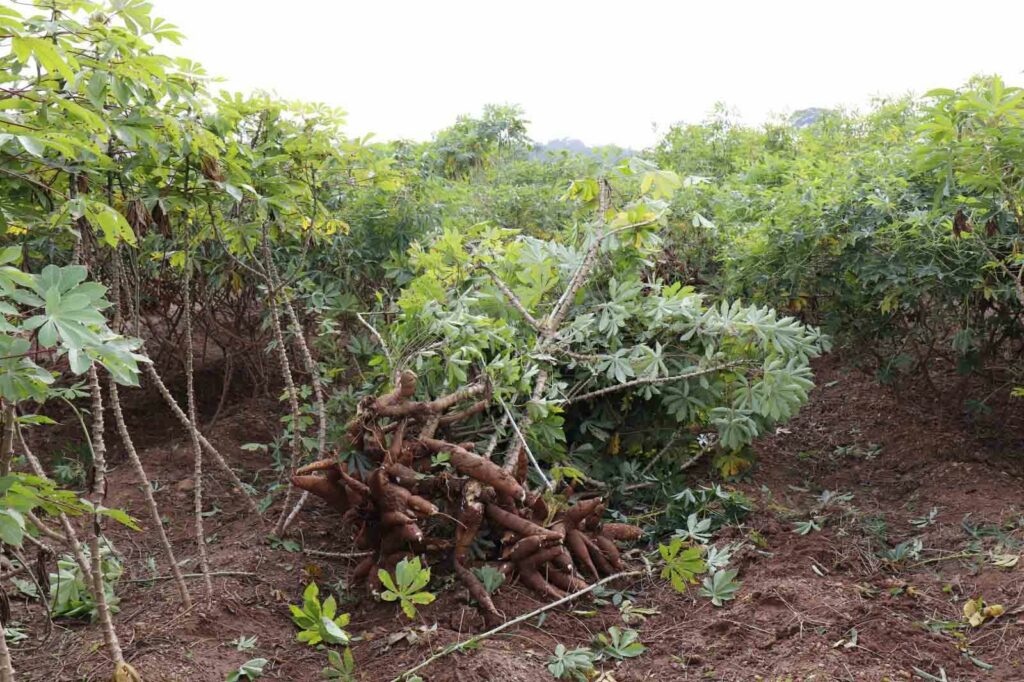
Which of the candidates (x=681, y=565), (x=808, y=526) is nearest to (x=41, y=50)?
(x=681, y=565)

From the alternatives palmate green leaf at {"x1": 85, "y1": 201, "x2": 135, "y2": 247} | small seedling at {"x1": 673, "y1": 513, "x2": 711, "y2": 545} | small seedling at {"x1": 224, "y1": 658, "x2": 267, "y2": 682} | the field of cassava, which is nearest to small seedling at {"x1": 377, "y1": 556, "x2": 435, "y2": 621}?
the field of cassava

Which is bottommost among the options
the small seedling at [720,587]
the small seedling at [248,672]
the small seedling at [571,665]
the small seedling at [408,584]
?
the small seedling at [248,672]

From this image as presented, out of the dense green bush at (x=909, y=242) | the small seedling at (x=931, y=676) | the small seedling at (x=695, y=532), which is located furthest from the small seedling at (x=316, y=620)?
the dense green bush at (x=909, y=242)

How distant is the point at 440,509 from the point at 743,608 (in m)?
1.11

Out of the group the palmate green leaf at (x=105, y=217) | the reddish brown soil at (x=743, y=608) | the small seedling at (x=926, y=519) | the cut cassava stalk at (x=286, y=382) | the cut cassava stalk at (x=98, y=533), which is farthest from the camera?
the small seedling at (x=926, y=519)

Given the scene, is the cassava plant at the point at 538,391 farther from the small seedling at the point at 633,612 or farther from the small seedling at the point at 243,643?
the small seedling at the point at 243,643

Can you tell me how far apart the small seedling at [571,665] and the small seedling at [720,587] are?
559 mm

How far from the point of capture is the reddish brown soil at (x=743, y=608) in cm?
261

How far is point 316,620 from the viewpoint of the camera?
2.67m

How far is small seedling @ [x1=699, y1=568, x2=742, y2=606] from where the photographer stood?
305cm

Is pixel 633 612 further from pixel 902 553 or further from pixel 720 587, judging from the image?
pixel 902 553

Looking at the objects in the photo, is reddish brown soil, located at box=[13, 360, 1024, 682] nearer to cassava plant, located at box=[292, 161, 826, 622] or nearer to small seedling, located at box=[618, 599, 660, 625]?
small seedling, located at box=[618, 599, 660, 625]

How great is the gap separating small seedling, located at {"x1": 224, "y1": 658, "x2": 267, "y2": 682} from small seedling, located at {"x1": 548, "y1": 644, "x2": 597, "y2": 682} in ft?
2.87

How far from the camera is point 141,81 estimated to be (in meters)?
2.12
